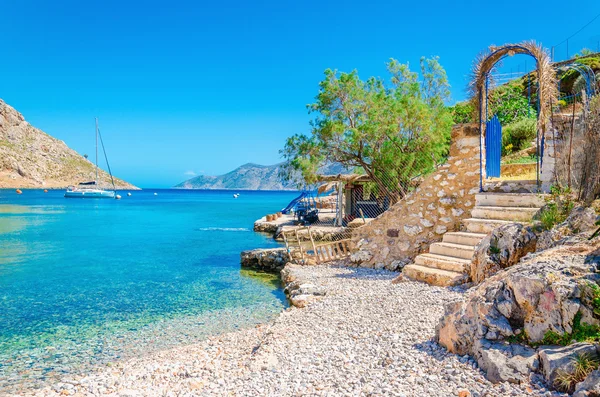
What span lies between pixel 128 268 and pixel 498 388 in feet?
55.4

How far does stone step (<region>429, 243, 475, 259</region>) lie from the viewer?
8.31 meters

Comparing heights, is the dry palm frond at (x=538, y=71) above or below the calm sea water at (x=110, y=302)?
above

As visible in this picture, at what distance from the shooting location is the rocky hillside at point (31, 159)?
12250cm

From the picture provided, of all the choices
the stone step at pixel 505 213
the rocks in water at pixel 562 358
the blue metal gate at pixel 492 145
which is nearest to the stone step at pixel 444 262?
the stone step at pixel 505 213

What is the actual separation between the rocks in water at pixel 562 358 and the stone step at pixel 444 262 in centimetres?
430

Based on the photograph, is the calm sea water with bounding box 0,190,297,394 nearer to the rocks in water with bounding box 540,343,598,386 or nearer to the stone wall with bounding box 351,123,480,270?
the stone wall with bounding box 351,123,480,270

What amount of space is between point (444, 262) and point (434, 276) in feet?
1.41

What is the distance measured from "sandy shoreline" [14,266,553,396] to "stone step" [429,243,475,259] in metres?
1.09

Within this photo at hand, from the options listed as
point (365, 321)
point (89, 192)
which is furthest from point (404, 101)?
point (89, 192)

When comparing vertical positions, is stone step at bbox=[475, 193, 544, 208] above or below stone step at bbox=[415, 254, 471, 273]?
above

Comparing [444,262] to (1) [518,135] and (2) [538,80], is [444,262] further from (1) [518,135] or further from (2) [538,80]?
(1) [518,135]

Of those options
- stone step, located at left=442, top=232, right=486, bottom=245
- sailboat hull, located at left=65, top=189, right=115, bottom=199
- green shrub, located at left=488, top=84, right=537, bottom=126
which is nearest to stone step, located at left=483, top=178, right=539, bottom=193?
stone step, located at left=442, top=232, right=486, bottom=245

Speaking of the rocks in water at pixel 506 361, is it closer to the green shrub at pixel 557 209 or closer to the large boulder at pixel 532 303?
the large boulder at pixel 532 303

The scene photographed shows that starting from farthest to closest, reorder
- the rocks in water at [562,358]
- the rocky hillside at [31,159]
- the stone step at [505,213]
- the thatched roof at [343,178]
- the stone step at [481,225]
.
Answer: the rocky hillside at [31,159] → the thatched roof at [343,178] → the stone step at [481,225] → the stone step at [505,213] → the rocks in water at [562,358]
